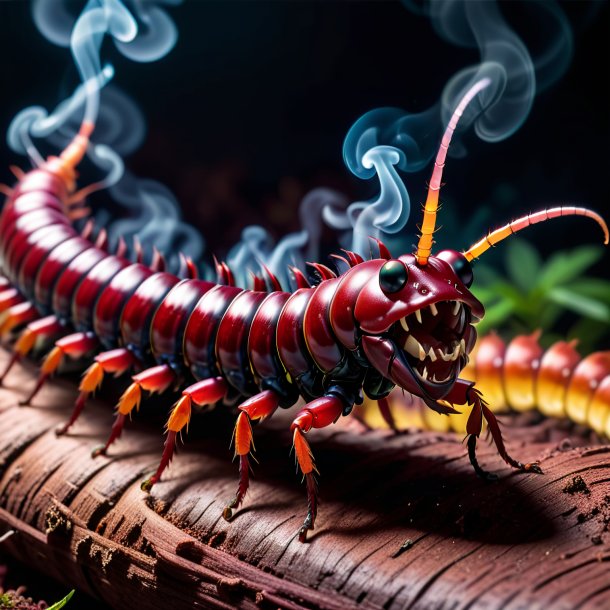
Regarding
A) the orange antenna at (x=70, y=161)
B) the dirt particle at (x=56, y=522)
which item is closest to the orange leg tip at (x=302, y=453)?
the dirt particle at (x=56, y=522)

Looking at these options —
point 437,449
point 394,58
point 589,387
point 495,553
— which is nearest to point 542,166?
point 394,58

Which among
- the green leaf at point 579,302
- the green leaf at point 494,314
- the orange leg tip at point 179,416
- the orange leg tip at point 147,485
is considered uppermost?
the green leaf at point 579,302

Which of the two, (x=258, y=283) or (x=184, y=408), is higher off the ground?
(x=258, y=283)

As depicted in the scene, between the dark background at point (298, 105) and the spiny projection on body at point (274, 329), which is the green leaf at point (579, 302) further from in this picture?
the spiny projection on body at point (274, 329)

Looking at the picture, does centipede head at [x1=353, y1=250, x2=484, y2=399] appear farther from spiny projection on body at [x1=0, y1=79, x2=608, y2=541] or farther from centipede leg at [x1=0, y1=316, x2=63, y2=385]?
centipede leg at [x1=0, y1=316, x2=63, y2=385]

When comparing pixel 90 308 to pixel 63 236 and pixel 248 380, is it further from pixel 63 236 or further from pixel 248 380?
pixel 248 380

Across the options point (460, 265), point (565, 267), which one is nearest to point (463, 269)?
point (460, 265)

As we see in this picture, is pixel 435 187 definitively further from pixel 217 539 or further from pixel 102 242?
pixel 102 242
